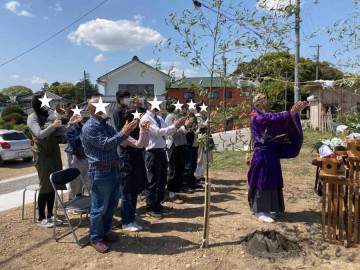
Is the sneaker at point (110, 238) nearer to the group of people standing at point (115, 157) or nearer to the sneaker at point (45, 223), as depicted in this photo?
the group of people standing at point (115, 157)

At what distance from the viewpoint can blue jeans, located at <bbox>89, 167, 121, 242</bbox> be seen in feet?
11.3

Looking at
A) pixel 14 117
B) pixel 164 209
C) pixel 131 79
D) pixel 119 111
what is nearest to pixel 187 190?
pixel 164 209

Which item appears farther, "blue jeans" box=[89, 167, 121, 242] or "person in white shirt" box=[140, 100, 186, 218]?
"person in white shirt" box=[140, 100, 186, 218]

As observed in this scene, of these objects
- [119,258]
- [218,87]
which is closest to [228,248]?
[119,258]

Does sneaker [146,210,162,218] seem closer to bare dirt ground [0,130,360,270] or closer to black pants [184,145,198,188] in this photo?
bare dirt ground [0,130,360,270]

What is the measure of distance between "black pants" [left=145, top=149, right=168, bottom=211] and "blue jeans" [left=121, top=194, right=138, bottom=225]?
0.47m

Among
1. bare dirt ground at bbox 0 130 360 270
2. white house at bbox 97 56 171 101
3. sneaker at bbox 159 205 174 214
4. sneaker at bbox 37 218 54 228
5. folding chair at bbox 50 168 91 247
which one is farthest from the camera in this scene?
white house at bbox 97 56 171 101

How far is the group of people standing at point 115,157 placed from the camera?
3.44m

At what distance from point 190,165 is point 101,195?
3.15 m

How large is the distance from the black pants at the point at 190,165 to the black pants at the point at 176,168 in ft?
1.71

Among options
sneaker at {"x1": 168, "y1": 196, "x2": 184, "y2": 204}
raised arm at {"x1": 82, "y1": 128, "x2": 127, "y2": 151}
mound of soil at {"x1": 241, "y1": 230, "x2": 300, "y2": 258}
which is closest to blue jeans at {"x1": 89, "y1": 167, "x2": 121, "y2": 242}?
raised arm at {"x1": 82, "y1": 128, "x2": 127, "y2": 151}

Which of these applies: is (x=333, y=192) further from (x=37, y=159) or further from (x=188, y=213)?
(x=37, y=159)

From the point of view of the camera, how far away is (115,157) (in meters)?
3.54

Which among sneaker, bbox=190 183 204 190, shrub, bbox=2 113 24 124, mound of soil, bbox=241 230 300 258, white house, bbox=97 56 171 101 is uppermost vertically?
white house, bbox=97 56 171 101
